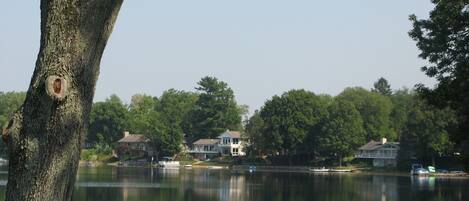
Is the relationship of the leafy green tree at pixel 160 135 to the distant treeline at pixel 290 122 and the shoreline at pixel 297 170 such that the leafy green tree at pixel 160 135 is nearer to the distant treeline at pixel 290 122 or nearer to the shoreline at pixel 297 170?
the distant treeline at pixel 290 122

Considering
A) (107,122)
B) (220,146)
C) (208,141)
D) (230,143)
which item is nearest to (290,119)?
(230,143)

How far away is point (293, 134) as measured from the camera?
91.0m

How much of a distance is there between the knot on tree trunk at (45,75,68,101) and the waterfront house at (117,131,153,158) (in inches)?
4400

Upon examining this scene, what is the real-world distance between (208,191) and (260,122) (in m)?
50.3

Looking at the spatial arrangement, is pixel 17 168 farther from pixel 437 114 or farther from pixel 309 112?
pixel 309 112

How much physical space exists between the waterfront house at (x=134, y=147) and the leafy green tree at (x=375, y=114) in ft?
122

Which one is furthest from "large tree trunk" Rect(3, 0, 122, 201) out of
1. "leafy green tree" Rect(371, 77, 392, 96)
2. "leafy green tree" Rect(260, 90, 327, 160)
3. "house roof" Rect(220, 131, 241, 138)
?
"leafy green tree" Rect(371, 77, 392, 96)

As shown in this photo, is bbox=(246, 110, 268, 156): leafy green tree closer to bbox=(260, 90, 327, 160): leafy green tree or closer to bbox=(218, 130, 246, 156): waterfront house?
bbox=(260, 90, 327, 160): leafy green tree

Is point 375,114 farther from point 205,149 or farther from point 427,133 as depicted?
point 205,149

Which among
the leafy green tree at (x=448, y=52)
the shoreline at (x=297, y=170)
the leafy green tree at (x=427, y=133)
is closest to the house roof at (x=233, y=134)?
the shoreline at (x=297, y=170)

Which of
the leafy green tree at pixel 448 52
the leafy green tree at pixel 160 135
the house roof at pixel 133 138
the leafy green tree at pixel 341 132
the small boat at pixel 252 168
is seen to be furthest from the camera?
the house roof at pixel 133 138

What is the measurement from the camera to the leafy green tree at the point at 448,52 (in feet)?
58.1

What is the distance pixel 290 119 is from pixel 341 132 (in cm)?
854

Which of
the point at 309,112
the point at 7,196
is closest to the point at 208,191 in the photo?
the point at 7,196
